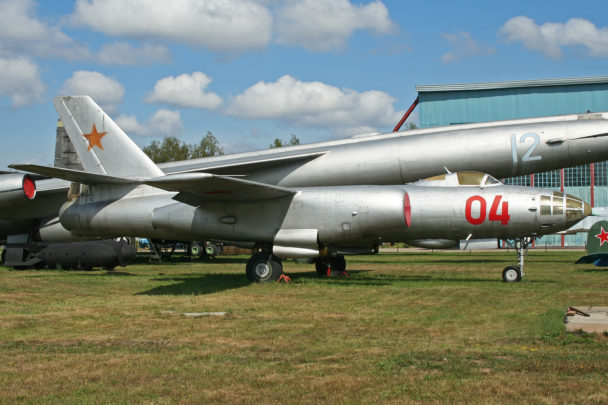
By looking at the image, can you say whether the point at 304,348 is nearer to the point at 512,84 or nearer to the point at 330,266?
the point at 330,266

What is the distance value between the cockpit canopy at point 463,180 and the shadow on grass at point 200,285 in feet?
16.8

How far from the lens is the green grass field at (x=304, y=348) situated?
4.82 meters

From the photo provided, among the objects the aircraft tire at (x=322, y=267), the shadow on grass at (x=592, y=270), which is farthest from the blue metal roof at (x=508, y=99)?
the aircraft tire at (x=322, y=267)

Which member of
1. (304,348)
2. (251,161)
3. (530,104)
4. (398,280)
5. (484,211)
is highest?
(530,104)

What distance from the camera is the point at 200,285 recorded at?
46.8 feet

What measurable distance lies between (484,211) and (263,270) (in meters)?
5.25

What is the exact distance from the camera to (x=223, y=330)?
780 cm

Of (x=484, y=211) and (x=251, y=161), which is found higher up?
(x=251, y=161)

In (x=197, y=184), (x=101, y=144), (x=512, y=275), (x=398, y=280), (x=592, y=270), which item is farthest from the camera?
(x=592, y=270)

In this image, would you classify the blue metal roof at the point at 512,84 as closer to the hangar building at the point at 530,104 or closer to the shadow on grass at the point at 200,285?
the hangar building at the point at 530,104

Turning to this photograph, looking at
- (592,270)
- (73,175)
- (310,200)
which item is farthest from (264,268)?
(592,270)

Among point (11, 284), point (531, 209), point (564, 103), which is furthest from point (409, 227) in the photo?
point (564, 103)

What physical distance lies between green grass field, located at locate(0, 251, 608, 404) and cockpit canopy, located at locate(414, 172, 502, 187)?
2.79 metres

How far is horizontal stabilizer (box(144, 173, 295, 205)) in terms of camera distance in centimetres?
1202
